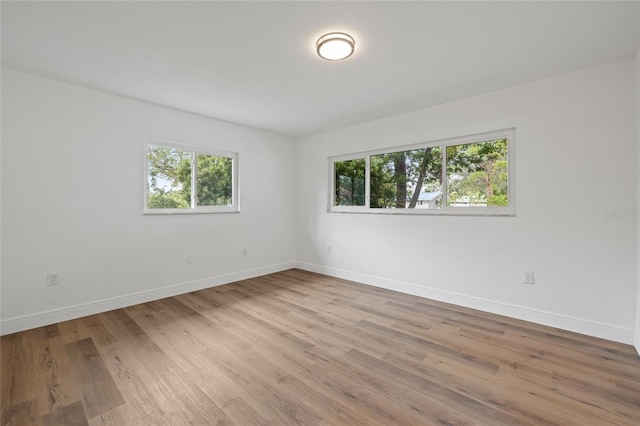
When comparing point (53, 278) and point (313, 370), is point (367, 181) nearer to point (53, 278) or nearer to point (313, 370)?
point (313, 370)

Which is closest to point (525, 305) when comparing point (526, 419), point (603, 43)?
point (526, 419)

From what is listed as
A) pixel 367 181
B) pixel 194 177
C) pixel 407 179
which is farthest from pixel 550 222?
pixel 194 177

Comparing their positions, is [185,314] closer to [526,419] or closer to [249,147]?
[249,147]

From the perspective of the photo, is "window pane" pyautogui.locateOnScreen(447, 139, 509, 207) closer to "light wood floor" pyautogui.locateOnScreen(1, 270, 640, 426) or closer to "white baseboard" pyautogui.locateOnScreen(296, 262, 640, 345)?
"white baseboard" pyautogui.locateOnScreen(296, 262, 640, 345)

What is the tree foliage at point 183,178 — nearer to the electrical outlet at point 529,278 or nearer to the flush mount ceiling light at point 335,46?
the flush mount ceiling light at point 335,46

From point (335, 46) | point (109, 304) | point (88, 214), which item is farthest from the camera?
point (109, 304)

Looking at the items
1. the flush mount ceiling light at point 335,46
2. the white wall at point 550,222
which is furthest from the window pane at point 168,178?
the white wall at point 550,222

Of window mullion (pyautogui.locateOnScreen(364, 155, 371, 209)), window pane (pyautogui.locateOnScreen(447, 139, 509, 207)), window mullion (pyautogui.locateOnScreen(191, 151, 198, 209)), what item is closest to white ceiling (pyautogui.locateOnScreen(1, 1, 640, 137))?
window pane (pyautogui.locateOnScreen(447, 139, 509, 207))

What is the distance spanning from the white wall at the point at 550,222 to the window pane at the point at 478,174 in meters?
0.18

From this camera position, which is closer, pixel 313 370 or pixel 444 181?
pixel 313 370

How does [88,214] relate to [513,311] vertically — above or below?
above

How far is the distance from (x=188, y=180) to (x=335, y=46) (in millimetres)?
2753

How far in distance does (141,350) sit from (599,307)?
396 centimetres

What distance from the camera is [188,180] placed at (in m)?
3.87
